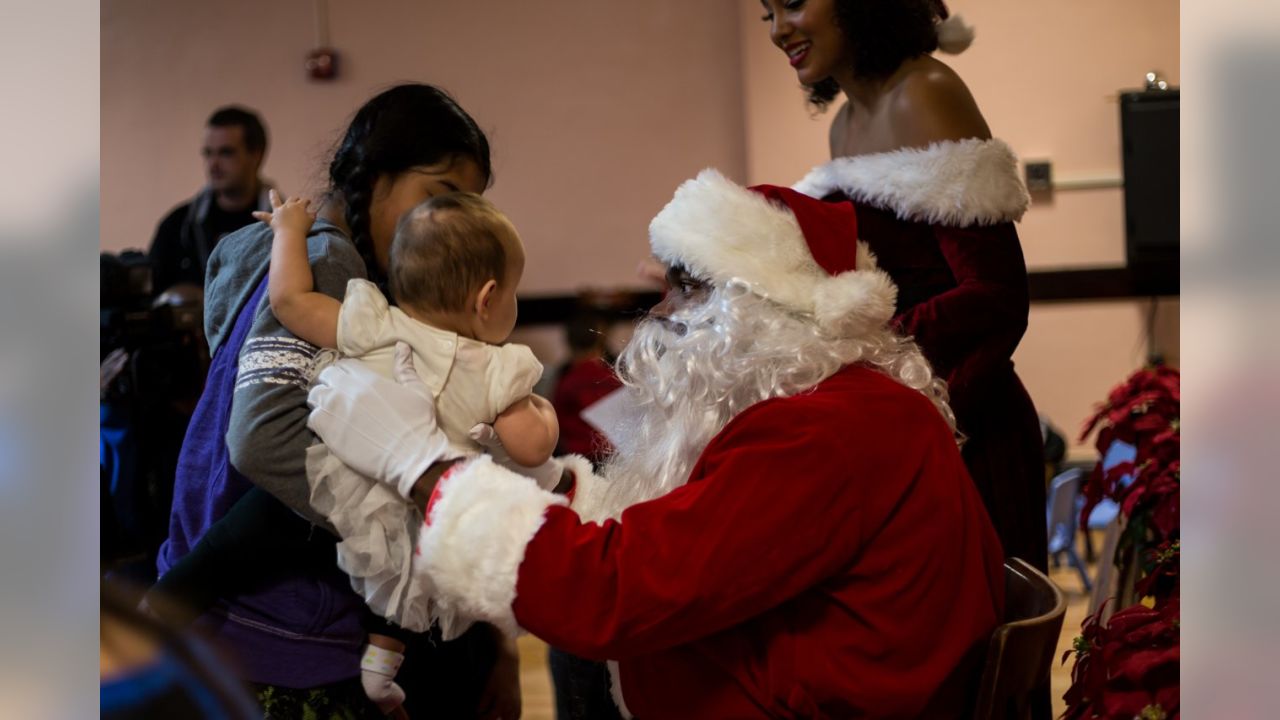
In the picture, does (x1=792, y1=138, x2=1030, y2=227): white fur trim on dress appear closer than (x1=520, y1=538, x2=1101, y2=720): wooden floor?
Yes

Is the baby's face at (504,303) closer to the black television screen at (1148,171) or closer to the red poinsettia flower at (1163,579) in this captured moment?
the red poinsettia flower at (1163,579)

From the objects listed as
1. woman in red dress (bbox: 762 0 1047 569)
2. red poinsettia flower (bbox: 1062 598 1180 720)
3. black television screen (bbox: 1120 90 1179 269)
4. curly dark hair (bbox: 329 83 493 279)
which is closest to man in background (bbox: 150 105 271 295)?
woman in red dress (bbox: 762 0 1047 569)

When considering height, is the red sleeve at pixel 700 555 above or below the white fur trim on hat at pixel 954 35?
below

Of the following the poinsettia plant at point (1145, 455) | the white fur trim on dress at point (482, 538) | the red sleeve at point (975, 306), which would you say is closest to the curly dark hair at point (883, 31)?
the red sleeve at point (975, 306)

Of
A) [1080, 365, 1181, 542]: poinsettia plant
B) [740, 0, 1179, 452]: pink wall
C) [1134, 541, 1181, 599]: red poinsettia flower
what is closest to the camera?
[1134, 541, 1181, 599]: red poinsettia flower

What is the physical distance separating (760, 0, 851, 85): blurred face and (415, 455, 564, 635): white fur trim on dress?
1337 millimetres

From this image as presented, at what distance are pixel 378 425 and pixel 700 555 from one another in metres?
0.40

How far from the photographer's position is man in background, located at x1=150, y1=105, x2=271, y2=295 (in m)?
4.35

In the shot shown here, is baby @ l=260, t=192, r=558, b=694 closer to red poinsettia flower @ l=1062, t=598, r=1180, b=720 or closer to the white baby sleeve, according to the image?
the white baby sleeve

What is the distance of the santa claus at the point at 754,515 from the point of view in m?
1.26

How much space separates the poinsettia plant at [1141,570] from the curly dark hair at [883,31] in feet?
2.98

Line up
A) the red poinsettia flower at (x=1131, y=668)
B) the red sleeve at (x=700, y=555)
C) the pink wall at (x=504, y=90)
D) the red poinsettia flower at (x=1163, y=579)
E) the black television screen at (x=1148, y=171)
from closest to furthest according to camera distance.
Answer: the red sleeve at (x=700, y=555) → the red poinsettia flower at (x=1131, y=668) → the red poinsettia flower at (x=1163, y=579) → the black television screen at (x=1148, y=171) → the pink wall at (x=504, y=90)

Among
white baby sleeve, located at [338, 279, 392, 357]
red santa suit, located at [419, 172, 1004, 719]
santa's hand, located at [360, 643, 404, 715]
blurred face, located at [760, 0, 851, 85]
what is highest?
blurred face, located at [760, 0, 851, 85]

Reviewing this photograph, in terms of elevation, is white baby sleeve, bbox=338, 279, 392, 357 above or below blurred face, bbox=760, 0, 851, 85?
below
